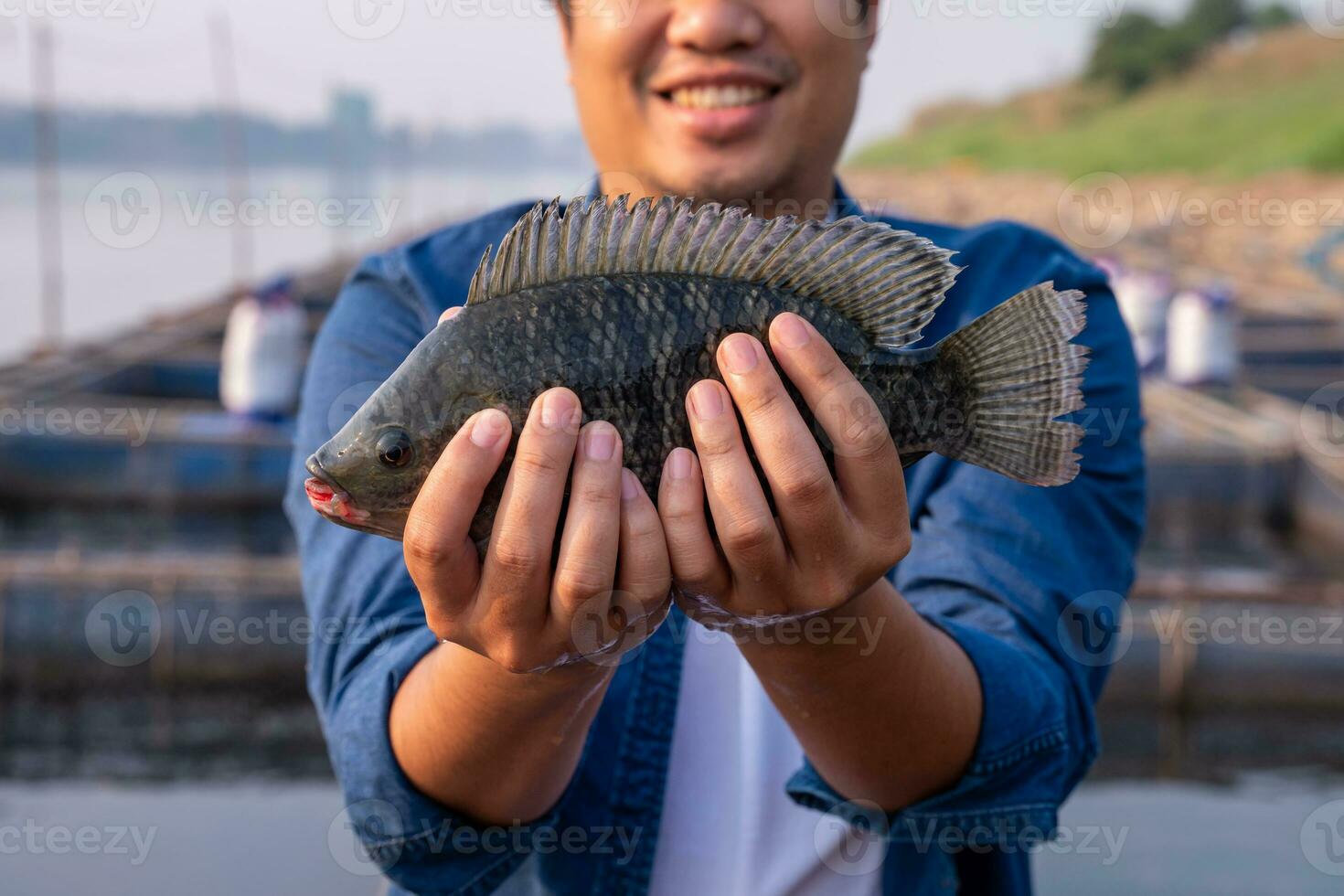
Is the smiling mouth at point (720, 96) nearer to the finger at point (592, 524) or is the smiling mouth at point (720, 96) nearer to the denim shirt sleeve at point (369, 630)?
the denim shirt sleeve at point (369, 630)

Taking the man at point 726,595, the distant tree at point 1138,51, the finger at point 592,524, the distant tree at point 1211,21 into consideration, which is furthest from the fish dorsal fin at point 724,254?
the distant tree at point 1211,21

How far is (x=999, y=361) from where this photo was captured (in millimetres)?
2439

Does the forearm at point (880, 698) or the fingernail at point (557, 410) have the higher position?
the fingernail at point (557, 410)

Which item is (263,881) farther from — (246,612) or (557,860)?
(557,860)

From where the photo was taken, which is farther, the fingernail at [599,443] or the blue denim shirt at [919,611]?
the blue denim shirt at [919,611]

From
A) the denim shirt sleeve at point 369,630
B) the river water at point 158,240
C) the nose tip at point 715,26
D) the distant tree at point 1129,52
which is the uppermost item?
the nose tip at point 715,26

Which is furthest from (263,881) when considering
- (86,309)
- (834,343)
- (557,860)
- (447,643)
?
(86,309)

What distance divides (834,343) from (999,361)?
0.31m

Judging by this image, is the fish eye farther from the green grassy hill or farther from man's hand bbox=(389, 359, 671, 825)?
the green grassy hill

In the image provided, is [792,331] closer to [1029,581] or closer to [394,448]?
[394,448]

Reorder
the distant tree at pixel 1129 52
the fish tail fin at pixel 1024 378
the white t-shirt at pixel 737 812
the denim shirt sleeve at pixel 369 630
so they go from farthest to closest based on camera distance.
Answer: the distant tree at pixel 1129 52, the white t-shirt at pixel 737 812, the denim shirt sleeve at pixel 369 630, the fish tail fin at pixel 1024 378

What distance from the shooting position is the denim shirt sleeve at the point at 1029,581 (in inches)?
115

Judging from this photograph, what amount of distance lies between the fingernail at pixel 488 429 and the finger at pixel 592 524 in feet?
0.45

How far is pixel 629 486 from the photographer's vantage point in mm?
2254
